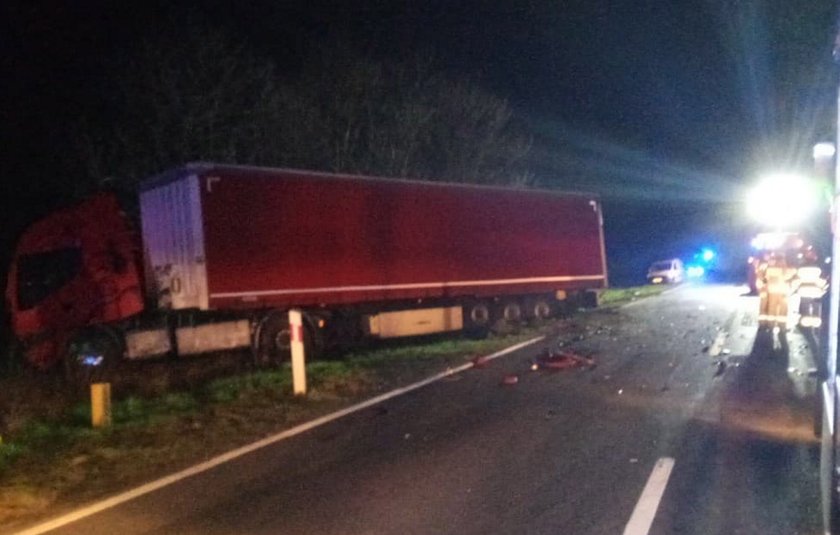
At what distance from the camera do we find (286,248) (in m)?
18.9

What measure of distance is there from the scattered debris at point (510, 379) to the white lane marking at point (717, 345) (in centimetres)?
387

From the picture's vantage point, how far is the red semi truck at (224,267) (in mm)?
17938

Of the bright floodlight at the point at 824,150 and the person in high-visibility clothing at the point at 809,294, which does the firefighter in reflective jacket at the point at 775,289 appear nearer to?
the person in high-visibility clothing at the point at 809,294

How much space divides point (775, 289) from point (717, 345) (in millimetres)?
1624

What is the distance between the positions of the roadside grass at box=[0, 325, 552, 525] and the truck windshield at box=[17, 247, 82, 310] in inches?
152

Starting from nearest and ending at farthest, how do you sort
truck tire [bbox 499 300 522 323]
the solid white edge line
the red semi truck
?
the solid white edge line < the red semi truck < truck tire [bbox 499 300 522 323]

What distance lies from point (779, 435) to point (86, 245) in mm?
12555

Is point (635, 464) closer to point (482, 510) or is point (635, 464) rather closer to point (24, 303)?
point (482, 510)

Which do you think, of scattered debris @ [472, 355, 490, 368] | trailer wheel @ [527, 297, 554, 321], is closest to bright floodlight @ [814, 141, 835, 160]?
scattered debris @ [472, 355, 490, 368]

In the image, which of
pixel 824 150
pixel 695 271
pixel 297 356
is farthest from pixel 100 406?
pixel 695 271

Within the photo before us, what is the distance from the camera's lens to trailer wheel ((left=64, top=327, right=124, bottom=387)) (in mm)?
17672

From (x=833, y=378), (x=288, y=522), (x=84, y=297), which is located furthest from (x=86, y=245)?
(x=833, y=378)

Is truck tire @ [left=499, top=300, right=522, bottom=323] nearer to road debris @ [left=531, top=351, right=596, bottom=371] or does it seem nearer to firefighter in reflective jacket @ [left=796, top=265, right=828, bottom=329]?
road debris @ [left=531, top=351, right=596, bottom=371]

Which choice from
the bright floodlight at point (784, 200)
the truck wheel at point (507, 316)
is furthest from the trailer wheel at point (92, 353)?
the bright floodlight at point (784, 200)
